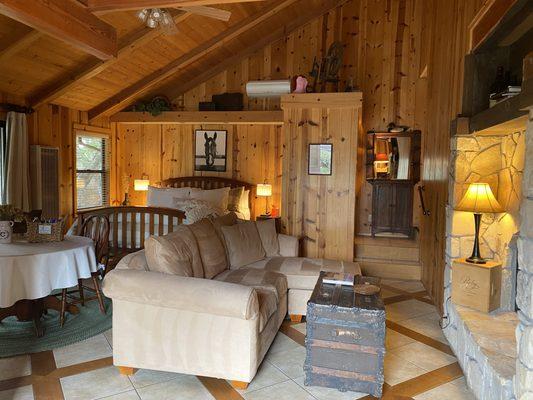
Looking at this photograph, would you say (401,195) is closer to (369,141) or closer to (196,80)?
(369,141)

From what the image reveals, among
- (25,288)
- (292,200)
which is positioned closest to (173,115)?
(292,200)

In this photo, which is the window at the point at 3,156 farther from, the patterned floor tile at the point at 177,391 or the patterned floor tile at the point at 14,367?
the patterned floor tile at the point at 177,391

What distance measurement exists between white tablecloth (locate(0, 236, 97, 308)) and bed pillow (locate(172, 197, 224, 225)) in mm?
2151

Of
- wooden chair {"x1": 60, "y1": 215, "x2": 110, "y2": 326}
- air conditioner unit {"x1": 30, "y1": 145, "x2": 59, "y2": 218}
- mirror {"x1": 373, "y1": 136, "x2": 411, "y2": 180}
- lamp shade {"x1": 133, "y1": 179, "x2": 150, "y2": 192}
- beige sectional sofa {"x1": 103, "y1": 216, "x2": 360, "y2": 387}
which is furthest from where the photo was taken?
lamp shade {"x1": 133, "y1": 179, "x2": 150, "y2": 192}

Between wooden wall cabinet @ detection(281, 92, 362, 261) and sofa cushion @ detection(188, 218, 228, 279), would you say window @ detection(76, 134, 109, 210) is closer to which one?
wooden wall cabinet @ detection(281, 92, 362, 261)

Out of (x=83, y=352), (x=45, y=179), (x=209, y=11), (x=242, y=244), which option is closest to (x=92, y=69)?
(x=45, y=179)

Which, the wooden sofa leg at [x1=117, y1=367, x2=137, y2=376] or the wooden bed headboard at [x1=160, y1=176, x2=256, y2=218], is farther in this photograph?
the wooden bed headboard at [x1=160, y1=176, x2=256, y2=218]

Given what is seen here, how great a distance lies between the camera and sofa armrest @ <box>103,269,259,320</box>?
2422 millimetres

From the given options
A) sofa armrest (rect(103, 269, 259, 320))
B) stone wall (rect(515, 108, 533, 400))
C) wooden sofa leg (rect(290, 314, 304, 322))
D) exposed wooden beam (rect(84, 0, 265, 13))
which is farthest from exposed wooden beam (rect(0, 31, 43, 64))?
stone wall (rect(515, 108, 533, 400))

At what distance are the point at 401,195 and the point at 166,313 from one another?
15.7 feet

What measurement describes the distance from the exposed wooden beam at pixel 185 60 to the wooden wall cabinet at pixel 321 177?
1.56 m

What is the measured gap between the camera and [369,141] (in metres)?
6.51

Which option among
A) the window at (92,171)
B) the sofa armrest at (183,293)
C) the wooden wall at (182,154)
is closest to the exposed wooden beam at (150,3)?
the sofa armrest at (183,293)

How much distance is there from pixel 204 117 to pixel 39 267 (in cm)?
434
